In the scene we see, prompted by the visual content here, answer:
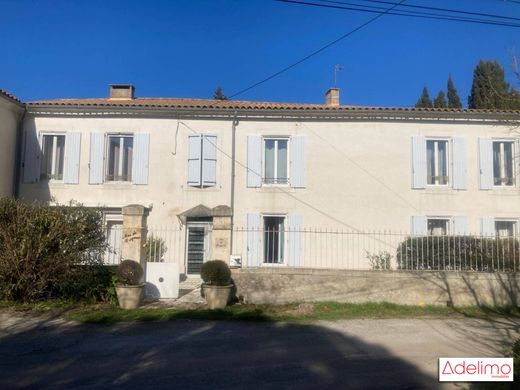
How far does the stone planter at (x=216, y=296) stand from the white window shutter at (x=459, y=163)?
30.4 ft

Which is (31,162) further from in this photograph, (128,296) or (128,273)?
(128,296)

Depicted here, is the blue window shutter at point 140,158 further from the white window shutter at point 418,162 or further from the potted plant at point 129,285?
the white window shutter at point 418,162

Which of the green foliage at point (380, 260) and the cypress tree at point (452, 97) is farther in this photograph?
the cypress tree at point (452, 97)

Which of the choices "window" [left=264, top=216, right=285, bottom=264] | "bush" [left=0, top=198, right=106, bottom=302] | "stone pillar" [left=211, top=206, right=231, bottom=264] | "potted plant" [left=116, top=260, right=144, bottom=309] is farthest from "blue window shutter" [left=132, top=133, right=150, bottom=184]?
"potted plant" [left=116, top=260, right=144, bottom=309]

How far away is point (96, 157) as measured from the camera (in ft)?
50.4

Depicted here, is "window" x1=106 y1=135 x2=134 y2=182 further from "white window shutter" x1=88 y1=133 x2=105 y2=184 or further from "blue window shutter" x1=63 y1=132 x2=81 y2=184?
"blue window shutter" x1=63 y1=132 x2=81 y2=184

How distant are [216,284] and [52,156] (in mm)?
8882

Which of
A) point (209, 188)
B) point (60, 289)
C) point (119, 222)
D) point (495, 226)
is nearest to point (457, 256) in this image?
point (495, 226)

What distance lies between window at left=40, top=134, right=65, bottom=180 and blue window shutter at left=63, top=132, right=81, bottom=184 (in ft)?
1.07

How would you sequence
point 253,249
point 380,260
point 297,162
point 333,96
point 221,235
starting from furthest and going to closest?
point 333,96, point 297,162, point 253,249, point 380,260, point 221,235

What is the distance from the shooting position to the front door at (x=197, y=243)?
48.7 feet

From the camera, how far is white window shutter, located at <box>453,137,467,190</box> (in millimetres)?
15273

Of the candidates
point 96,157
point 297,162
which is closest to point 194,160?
point 96,157

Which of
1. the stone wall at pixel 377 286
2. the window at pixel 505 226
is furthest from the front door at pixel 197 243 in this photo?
the window at pixel 505 226
